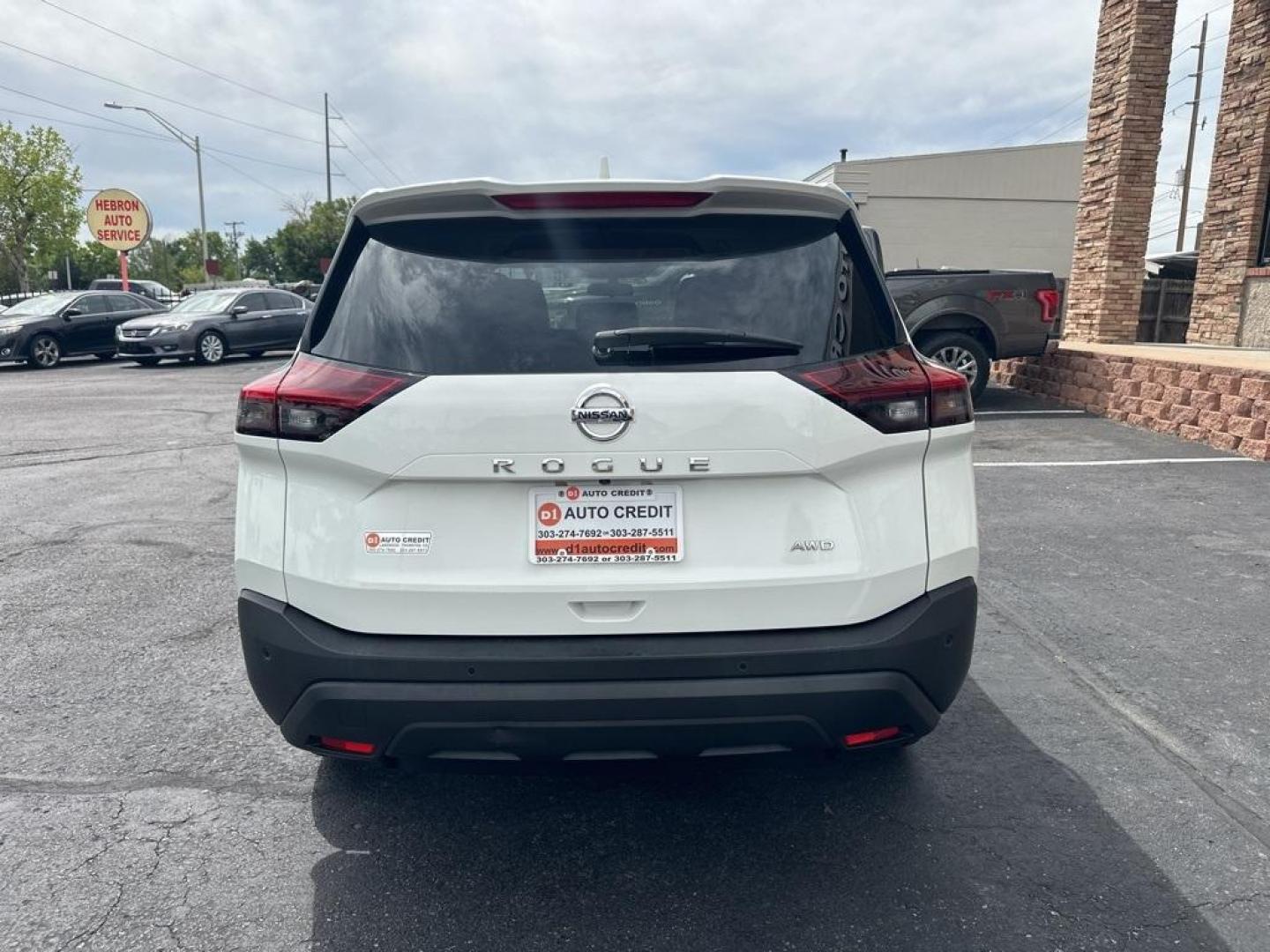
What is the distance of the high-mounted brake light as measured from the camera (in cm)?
252

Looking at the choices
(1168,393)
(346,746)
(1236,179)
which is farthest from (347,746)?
(1236,179)

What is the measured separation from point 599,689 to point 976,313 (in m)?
10.2

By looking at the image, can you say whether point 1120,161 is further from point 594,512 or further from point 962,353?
point 594,512

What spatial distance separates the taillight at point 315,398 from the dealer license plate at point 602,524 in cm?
47

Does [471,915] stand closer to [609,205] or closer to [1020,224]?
[609,205]

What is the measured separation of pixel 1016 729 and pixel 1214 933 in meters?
1.17

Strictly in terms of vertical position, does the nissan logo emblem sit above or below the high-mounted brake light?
below

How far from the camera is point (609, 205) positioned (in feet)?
8.29

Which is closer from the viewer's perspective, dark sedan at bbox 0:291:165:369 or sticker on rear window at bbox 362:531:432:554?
sticker on rear window at bbox 362:531:432:554

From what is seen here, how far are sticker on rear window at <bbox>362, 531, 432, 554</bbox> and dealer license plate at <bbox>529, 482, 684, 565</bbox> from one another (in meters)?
0.26

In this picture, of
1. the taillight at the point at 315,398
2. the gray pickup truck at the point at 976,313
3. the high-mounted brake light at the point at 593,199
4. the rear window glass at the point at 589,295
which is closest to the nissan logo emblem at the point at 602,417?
the rear window glass at the point at 589,295

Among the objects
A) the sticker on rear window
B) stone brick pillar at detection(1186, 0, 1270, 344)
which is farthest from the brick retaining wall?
Answer: the sticker on rear window

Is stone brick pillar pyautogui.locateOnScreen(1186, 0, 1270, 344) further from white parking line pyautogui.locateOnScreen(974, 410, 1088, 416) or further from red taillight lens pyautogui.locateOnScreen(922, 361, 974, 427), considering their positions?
red taillight lens pyautogui.locateOnScreen(922, 361, 974, 427)

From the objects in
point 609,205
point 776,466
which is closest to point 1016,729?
Result: point 776,466
